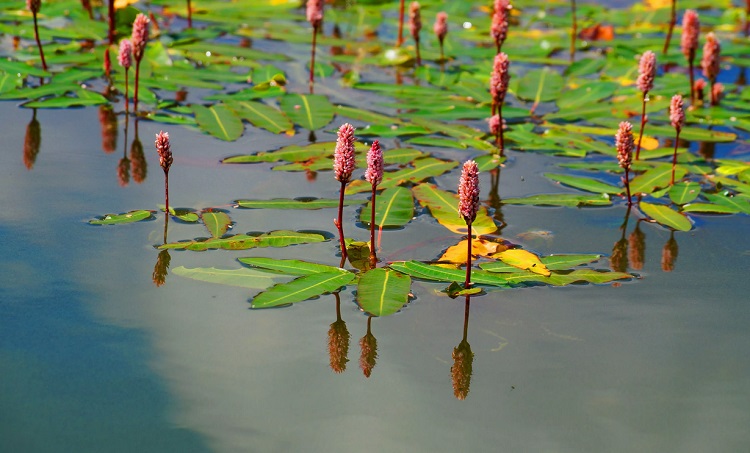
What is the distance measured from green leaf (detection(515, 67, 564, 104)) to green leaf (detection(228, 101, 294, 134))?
110 centimetres

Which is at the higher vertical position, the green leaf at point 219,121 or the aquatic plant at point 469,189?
the aquatic plant at point 469,189

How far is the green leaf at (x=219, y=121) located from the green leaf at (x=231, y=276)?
1.15m

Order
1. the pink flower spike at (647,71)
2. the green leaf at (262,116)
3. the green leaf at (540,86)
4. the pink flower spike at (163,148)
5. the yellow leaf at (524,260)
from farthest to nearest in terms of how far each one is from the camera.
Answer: the green leaf at (540,86)
the green leaf at (262,116)
the pink flower spike at (647,71)
the pink flower spike at (163,148)
the yellow leaf at (524,260)

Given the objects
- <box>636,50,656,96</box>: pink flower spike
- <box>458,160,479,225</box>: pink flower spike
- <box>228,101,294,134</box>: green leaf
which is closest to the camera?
<box>458,160,479,225</box>: pink flower spike

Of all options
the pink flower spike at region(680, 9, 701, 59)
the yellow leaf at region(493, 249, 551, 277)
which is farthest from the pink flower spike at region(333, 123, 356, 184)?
the pink flower spike at region(680, 9, 701, 59)

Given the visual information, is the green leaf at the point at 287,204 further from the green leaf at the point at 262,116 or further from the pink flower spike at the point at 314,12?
the pink flower spike at the point at 314,12

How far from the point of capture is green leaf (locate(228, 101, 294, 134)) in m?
3.72

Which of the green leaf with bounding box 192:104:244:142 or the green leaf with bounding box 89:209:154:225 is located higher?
the green leaf with bounding box 192:104:244:142

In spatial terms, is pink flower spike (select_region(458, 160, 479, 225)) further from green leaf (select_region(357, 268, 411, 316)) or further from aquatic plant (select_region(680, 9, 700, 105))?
aquatic plant (select_region(680, 9, 700, 105))

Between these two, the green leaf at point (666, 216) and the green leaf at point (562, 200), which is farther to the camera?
the green leaf at point (562, 200)

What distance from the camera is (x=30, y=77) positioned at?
4211 mm

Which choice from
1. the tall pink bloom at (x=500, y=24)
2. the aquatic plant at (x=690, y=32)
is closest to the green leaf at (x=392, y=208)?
the tall pink bloom at (x=500, y=24)

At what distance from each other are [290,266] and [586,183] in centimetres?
122

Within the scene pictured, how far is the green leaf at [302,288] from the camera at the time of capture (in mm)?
2332
